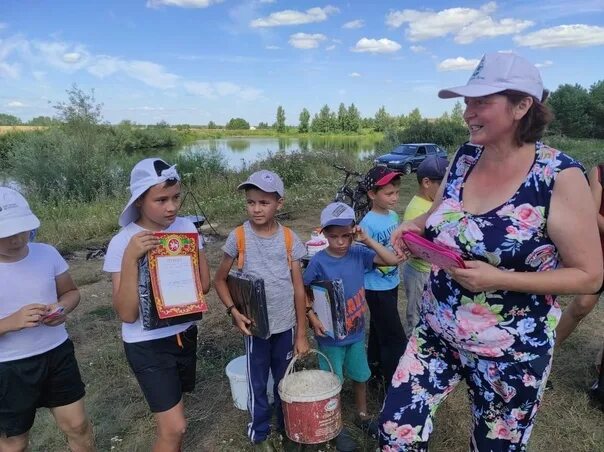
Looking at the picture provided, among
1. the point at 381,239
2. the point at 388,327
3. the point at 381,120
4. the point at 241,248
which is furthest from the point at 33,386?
the point at 381,120

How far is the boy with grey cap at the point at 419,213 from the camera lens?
130 inches

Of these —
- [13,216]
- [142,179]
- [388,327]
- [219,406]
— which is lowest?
[219,406]

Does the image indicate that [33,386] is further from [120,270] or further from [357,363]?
[357,363]

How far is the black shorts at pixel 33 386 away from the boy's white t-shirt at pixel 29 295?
0.05m

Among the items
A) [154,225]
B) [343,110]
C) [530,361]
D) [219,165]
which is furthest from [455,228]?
[343,110]

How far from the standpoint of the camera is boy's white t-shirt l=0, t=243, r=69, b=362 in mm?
2180

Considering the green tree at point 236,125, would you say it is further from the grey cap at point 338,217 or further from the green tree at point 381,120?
the grey cap at point 338,217

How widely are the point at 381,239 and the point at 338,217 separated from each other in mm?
578

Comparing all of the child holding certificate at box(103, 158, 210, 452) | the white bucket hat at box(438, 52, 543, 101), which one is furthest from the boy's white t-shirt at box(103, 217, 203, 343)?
the white bucket hat at box(438, 52, 543, 101)

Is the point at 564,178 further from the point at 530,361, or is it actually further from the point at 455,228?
the point at 530,361

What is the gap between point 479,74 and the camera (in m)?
1.72

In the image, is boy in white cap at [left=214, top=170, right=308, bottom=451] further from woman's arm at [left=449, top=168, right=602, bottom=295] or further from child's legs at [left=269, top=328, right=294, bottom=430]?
woman's arm at [left=449, top=168, right=602, bottom=295]

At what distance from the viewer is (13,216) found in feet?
7.04

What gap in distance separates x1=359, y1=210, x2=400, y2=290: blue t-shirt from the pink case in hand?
3.97 ft
